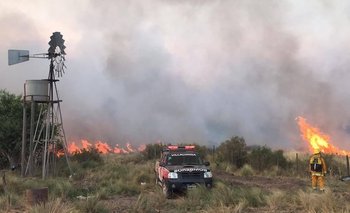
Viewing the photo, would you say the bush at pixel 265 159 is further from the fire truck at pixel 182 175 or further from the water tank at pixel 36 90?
the water tank at pixel 36 90

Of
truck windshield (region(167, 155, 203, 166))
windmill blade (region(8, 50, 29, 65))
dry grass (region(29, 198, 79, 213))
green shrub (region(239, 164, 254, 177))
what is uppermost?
windmill blade (region(8, 50, 29, 65))

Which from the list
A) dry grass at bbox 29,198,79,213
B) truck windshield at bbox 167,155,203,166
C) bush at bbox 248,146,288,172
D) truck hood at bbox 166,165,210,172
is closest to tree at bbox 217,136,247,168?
bush at bbox 248,146,288,172

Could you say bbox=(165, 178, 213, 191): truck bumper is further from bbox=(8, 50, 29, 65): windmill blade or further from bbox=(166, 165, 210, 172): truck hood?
bbox=(8, 50, 29, 65): windmill blade

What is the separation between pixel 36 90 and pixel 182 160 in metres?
13.2

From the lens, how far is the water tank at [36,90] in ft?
99.7

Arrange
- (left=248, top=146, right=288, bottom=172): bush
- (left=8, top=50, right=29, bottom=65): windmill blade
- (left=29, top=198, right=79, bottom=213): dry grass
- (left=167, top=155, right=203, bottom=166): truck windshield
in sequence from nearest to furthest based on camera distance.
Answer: (left=29, top=198, right=79, bottom=213): dry grass → (left=167, top=155, right=203, bottom=166): truck windshield → (left=8, top=50, right=29, bottom=65): windmill blade → (left=248, top=146, right=288, bottom=172): bush

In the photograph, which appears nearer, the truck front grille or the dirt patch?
the truck front grille

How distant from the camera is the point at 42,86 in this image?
100 feet

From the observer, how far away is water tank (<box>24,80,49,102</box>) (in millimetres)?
30375

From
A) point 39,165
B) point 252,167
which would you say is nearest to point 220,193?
point 252,167

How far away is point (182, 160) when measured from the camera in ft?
69.8

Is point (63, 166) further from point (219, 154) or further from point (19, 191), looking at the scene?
point (19, 191)

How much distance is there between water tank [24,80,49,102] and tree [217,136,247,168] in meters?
14.5

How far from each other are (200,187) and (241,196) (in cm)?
227
